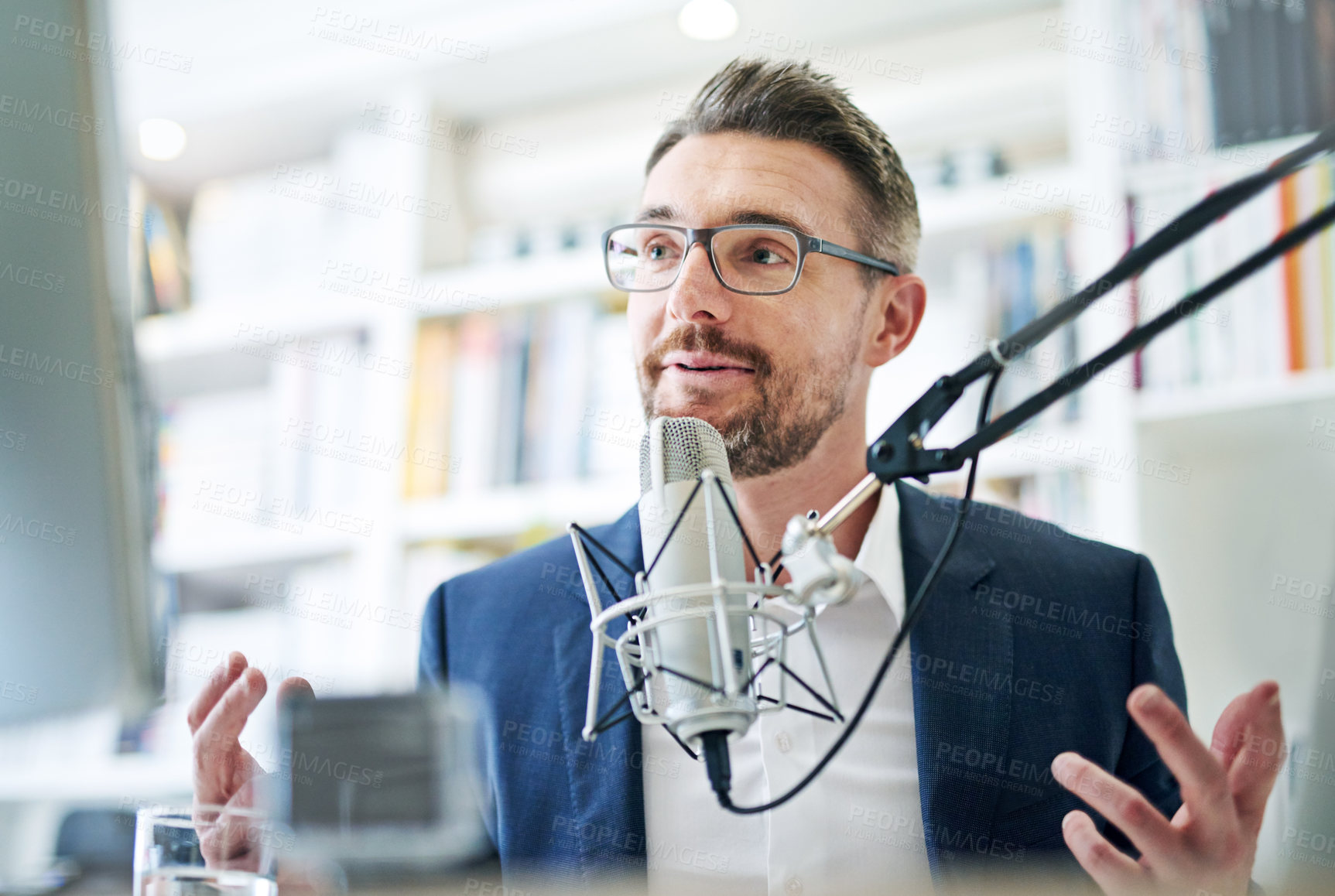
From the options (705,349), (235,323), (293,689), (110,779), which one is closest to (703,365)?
(705,349)

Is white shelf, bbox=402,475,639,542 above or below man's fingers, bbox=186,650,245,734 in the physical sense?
above

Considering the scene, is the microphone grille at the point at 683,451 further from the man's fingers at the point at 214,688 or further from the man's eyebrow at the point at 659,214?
the man's eyebrow at the point at 659,214

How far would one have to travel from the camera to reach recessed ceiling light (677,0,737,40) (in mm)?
2115

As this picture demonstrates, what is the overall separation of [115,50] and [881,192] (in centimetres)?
115

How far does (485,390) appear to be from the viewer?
7.37 ft

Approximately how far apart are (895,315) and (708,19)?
0.87 m

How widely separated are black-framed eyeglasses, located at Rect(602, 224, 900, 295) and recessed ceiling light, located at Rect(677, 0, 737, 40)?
0.85 m

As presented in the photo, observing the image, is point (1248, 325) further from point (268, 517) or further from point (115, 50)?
point (268, 517)

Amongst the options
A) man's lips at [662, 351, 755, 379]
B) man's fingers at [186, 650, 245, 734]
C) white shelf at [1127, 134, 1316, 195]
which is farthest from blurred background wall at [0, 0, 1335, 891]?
man's fingers at [186, 650, 245, 734]

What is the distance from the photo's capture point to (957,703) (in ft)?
4.33

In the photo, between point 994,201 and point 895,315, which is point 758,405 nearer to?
point 895,315

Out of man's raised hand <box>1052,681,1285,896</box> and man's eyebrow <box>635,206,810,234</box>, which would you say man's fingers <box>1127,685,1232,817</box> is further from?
man's eyebrow <box>635,206,810,234</box>

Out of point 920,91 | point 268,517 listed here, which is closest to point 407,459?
point 268,517

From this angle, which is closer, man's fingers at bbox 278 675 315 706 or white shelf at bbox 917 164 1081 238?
man's fingers at bbox 278 675 315 706
